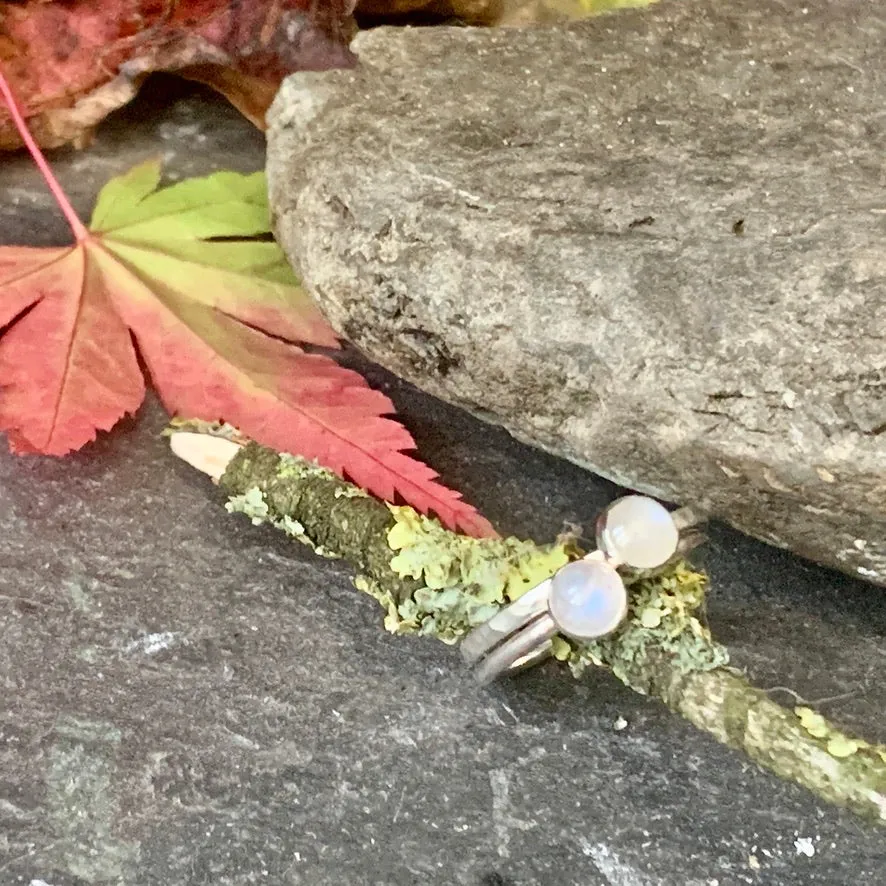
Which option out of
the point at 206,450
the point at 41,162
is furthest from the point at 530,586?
the point at 41,162

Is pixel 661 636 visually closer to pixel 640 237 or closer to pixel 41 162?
pixel 640 237

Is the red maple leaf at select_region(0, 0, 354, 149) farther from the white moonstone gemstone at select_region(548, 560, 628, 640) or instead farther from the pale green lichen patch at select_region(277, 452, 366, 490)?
the white moonstone gemstone at select_region(548, 560, 628, 640)

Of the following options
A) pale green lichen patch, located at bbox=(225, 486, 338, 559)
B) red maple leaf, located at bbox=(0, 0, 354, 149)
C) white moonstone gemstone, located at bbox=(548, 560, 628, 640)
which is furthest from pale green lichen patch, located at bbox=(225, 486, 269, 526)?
red maple leaf, located at bbox=(0, 0, 354, 149)

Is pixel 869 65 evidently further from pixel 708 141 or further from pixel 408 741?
pixel 408 741

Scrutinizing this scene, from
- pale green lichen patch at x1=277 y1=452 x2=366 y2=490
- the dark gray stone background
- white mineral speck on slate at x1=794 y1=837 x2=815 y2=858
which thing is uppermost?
pale green lichen patch at x1=277 y1=452 x2=366 y2=490

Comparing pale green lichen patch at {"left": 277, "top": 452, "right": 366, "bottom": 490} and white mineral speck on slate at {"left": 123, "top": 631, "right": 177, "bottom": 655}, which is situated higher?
pale green lichen patch at {"left": 277, "top": 452, "right": 366, "bottom": 490}
